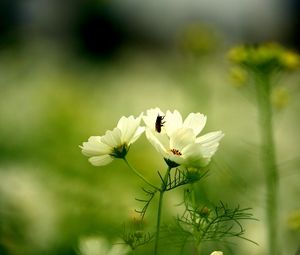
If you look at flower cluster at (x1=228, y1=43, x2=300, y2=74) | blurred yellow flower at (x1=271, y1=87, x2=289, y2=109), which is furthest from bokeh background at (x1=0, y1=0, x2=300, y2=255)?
flower cluster at (x1=228, y1=43, x2=300, y2=74)

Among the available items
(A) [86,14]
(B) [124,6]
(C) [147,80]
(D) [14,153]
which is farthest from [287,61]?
(B) [124,6]

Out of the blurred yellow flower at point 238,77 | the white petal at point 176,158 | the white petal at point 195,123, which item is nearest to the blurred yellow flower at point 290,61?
the blurred yellow flower at point 238,77

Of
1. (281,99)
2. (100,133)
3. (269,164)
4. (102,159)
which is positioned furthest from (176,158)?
(100,133)

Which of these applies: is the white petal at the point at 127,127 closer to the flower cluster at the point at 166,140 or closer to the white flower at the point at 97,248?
the flower cluster at the point at 166,140

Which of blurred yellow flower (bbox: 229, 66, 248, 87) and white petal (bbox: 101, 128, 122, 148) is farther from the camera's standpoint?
blurred yellow flower (bbox: 229, 66, 248, 87)

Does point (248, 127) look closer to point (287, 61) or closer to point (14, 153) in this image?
point (14, 153)

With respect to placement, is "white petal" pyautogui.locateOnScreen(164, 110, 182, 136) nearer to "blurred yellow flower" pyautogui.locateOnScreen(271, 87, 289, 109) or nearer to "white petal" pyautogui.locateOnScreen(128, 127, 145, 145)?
"white petal" pyautogui.locateOnScreen(128, 127, 145, 145)
